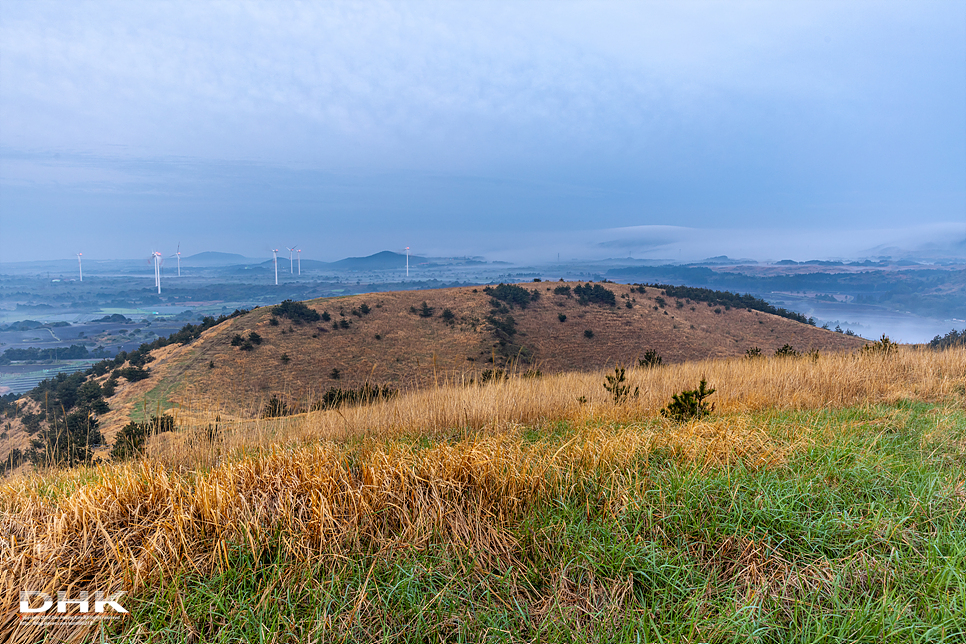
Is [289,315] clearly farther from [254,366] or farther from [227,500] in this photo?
[227,500]

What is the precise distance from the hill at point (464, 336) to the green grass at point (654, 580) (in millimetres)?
26557

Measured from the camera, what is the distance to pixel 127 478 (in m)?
3.38

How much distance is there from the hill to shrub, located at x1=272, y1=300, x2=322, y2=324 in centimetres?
19

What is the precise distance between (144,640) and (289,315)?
44356 mm

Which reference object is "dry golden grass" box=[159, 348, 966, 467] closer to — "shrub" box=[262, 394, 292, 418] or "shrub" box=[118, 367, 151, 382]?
"shrub" box=[262, 394, 292, 418]

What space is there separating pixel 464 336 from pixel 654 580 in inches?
1634

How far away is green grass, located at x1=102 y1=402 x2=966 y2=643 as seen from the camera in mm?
2230

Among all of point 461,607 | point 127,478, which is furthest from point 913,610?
point 127,478

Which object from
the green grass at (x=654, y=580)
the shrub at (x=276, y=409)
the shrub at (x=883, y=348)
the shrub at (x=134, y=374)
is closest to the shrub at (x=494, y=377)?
the shrub at (x=276, y=409)

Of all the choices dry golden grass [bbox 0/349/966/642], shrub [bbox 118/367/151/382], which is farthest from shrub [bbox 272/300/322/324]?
dry golden grass [bbox 0/349/966/642]

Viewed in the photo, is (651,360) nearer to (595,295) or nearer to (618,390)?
(618,390)

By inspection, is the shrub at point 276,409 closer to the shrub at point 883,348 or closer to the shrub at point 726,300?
the shrub at point 883,348

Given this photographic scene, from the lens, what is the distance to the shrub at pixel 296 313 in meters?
42.9

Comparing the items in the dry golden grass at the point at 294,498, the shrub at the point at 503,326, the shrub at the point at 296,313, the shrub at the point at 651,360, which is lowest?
the shrub at the point at 503,326
